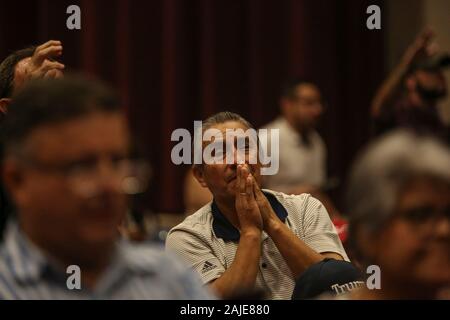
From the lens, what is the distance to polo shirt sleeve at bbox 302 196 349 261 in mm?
2258

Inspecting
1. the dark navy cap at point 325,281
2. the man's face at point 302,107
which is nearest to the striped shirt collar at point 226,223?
the dark navy cap at point 325,281

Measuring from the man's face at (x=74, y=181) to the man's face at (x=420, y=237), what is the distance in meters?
0.42

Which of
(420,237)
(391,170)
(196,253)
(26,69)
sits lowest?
(196,253)

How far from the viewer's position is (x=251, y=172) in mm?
2283

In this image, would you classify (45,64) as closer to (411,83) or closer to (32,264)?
(32,264)

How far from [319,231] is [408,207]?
3.17 ft

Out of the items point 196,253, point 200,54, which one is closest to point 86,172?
point 196,253

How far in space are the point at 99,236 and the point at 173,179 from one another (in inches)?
176

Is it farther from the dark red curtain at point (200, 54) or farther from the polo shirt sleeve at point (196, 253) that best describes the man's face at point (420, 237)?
the dark red curtain at point (200, 54)

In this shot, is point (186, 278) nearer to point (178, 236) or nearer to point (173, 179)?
point (178, 236)

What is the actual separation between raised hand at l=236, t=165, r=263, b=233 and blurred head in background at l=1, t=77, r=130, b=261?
97 centimetres

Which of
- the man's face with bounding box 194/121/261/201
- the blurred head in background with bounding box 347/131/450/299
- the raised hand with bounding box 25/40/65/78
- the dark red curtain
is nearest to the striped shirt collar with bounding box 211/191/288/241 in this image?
the man's face with bounding box 194/121/261/201

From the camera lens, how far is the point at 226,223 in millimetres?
2279
